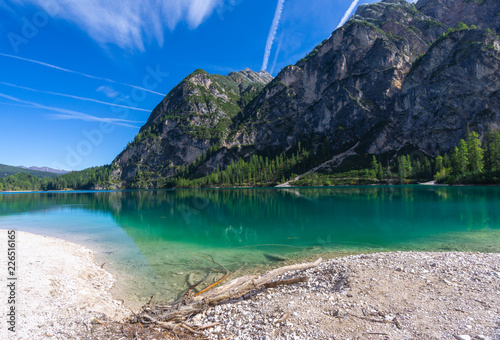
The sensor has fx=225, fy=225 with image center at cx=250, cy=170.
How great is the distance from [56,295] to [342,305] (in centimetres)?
1280

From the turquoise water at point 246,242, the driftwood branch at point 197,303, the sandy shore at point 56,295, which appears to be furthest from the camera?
the turquoise water at point 246,242

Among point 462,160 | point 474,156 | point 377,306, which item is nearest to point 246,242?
point 377,306

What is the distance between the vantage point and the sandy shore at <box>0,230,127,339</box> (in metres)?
7.40

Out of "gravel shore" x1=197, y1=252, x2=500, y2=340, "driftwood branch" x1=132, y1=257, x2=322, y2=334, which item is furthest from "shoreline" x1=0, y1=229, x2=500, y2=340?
"driftwood branch" x1=132, y1=257, x2=322, y2=334

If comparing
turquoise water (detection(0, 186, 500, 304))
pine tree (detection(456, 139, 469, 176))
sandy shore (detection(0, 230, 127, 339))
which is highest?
pine tree (detection(456, 139, 469, 176))

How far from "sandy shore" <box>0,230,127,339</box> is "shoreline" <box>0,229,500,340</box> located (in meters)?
0.04

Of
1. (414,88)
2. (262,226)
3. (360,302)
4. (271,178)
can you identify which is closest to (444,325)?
(360,302)

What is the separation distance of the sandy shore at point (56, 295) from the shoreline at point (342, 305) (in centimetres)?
4

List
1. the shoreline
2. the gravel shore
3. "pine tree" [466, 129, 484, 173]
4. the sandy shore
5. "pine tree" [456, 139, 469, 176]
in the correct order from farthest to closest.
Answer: "pine tree" [456, 139, 469, 176] < "pine tree" [466, 129, 484, 173] < the sandy shore < the shoreline < the gravel shore

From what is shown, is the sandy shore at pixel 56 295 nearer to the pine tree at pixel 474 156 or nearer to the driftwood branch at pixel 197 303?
the driftwood branch at pixel 197 303

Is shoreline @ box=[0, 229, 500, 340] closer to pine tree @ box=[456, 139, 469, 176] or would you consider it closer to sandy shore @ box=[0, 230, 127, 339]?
sandy shore @ box=[0, 230, 127, 339]

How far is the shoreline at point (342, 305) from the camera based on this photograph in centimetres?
666

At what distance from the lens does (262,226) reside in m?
31.0

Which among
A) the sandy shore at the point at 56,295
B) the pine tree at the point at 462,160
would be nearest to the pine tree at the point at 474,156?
the pine tree at the point at 462,160
